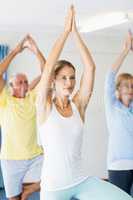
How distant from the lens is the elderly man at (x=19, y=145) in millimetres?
3389

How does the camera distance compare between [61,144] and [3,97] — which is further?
[3,97]

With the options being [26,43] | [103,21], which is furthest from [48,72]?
[103,21]

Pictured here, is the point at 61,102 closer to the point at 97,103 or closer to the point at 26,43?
the point at 26,43

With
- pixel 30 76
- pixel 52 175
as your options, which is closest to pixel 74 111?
pixel 52 175

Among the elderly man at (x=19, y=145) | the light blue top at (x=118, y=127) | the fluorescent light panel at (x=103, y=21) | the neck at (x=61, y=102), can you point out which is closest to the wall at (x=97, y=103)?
the fluorescent light panel at (x=103, y=21)

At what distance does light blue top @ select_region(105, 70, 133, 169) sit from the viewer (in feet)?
10.7

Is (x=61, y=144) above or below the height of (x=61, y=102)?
below

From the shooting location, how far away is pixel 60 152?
2174mm

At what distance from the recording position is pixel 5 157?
135 inches

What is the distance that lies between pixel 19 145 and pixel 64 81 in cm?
130

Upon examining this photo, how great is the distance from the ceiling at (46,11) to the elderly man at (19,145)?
45.8 inches

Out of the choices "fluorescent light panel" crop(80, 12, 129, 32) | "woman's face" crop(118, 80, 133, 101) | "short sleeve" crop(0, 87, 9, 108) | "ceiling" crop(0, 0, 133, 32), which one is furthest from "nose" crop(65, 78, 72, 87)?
"fluorescent light panel" crop(80, 12, 129, 32)

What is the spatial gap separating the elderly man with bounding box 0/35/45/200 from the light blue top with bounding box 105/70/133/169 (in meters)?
0.68

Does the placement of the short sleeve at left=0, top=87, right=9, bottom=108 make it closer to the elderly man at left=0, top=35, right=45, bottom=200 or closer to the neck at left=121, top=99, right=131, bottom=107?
the elderly man at left=0, top=35, right=45, bottom=200
